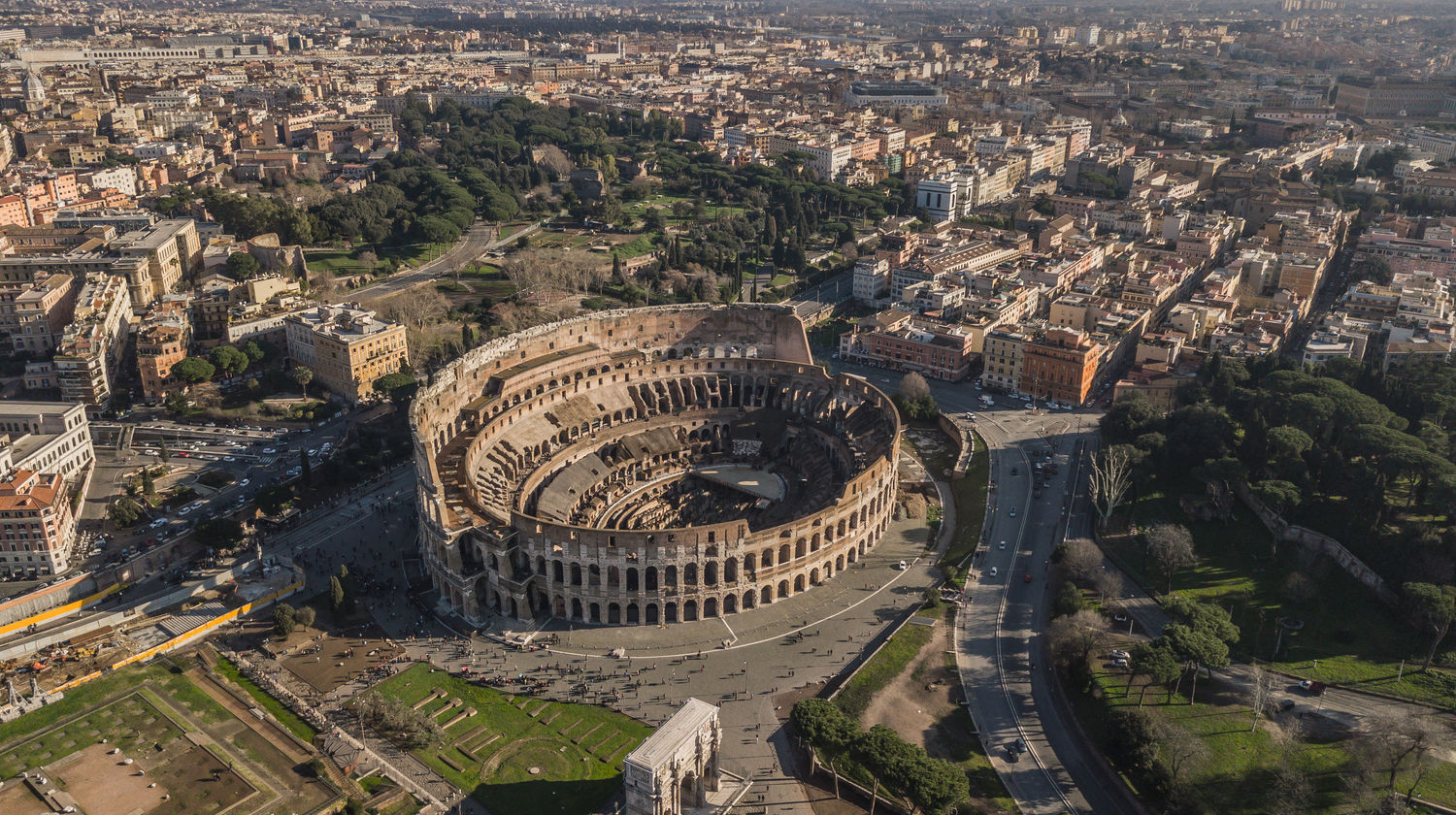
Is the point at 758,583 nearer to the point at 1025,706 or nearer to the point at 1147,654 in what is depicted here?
the point at 1025,706

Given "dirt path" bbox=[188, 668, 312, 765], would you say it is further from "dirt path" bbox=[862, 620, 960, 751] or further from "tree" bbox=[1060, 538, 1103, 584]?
"tree" bbox=[1060, 538, 1103, 584]

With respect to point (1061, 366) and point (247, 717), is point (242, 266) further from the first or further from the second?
point (1061, 366)

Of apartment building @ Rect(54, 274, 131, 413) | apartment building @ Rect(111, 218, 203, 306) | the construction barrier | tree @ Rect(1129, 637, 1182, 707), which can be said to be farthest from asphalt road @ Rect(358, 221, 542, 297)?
tree @ Rect(1129, 637, 1182, 707)

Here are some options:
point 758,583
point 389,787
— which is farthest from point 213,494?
point 758,583

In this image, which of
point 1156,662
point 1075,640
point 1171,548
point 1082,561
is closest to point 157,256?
point 1082,561

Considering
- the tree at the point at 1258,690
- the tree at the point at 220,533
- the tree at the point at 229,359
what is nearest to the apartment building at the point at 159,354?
the tree at the point at 229,359
